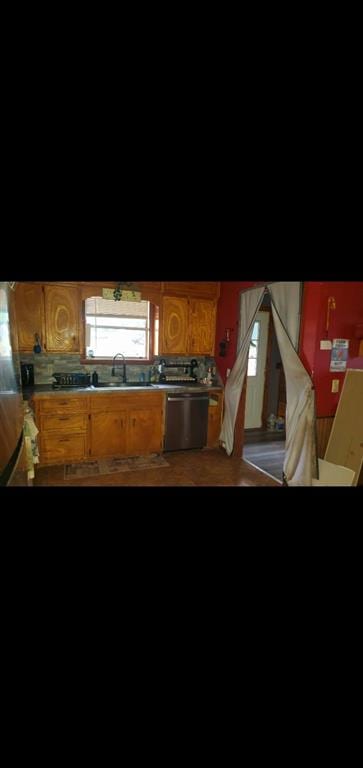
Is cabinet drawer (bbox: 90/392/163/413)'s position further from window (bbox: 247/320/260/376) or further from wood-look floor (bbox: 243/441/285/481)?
window (bbox: 247/320/260/376)

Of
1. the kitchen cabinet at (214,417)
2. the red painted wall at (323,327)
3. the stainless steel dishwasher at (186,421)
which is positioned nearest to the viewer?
the red painted wall at (323,327)

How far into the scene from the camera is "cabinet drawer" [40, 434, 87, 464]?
11.9 ft

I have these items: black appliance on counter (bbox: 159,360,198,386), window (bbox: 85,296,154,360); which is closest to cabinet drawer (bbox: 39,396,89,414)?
window (bbox: 85,296,154,360)

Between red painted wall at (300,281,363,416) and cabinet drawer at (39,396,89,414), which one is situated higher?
red painted wall at (300,281,363,416)

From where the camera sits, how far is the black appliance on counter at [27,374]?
145 inches

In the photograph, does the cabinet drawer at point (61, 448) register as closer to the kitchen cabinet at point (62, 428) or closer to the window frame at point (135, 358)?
the kitchen cabinet at point (62, 428)

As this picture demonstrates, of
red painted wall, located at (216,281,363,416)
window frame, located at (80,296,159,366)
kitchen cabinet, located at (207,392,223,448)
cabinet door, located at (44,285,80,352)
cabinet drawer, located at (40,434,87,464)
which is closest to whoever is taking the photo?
red painted wall, located at (216,281,363,416)

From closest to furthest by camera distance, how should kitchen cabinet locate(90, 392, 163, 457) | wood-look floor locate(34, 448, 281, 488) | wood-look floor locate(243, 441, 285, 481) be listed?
wood-look floor locate(34, 448, 281, 488), kitchen cabinet locate(90, 392, 163, 457), wood-look floor locate(243, 441, 285, 481)

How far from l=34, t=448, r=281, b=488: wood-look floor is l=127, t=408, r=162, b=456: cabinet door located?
0.25 meters

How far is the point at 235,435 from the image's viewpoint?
420 centimetres

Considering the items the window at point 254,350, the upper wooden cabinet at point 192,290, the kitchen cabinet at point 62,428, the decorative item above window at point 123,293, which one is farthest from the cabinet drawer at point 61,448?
the window at point 254,350
